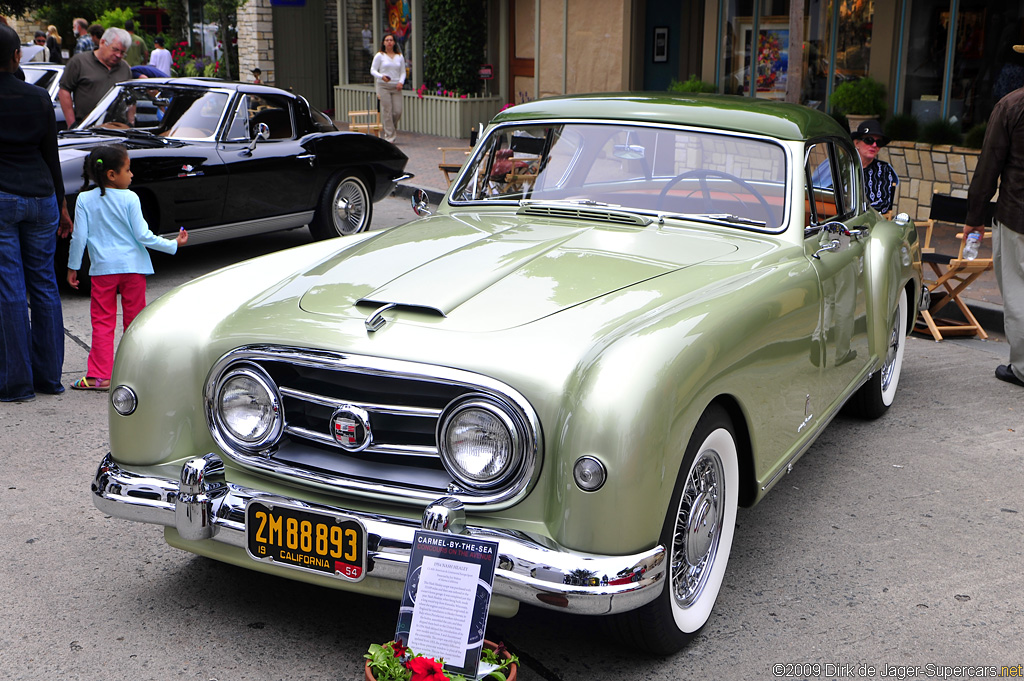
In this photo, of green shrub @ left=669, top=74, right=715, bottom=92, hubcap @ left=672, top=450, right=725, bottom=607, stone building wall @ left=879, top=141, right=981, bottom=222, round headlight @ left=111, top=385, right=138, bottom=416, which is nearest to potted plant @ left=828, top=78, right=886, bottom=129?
stone building wall @ left=879, top=141, right=981, bottom=222

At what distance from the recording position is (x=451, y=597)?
2.60 m

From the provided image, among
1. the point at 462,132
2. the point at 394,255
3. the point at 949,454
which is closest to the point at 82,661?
the point at 394,255

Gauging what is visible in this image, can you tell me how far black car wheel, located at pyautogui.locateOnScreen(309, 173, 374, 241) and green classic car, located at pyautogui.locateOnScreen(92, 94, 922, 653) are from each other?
5515mm

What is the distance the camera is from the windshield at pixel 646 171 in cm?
418

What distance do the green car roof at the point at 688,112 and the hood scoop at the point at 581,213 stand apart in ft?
1.56

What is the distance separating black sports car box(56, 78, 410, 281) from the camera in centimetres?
799

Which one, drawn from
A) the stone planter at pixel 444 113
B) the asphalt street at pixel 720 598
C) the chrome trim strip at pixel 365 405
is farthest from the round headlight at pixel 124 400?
the stone planter at pixel 444 113

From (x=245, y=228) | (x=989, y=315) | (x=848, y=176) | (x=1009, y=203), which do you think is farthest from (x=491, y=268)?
(x=245, y=228)

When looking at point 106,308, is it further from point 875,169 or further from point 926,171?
point 926,171

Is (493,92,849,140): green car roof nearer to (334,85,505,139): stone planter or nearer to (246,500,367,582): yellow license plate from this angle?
(246,500,367,582): yellow license plate

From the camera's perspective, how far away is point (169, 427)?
3186 millimetres

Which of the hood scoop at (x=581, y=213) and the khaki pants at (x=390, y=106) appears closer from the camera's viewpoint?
the hood scoop at (x=581, y=213)

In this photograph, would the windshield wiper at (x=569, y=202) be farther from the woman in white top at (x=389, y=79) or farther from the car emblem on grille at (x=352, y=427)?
the woman in white top at (x=389, y=79)

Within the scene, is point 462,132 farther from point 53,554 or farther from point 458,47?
point 53,554
